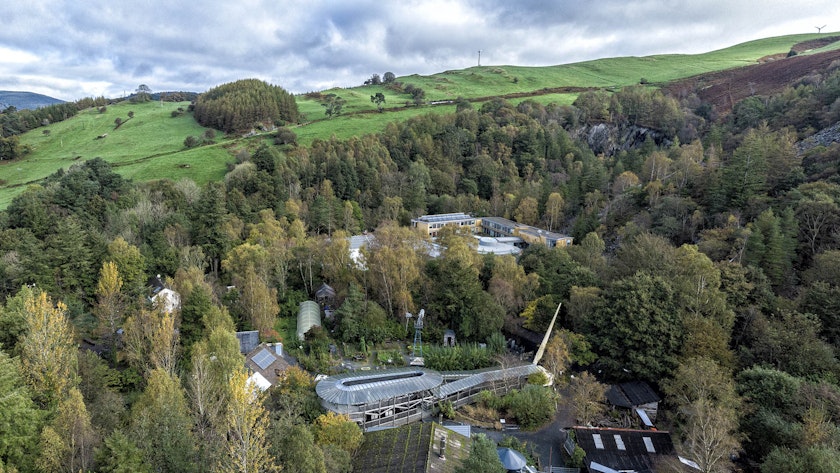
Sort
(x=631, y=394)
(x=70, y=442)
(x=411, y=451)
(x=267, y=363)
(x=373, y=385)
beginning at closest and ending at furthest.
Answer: (x=70, y=442) < (x=411, y=451) < (x=373, y=385) < (x=631, y=394) < (x=267, y=363)

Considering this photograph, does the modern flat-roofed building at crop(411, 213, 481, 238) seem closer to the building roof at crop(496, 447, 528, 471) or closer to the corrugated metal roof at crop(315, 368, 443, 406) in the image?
the corrugated metal roof at crop(315, 368, 443, 406)

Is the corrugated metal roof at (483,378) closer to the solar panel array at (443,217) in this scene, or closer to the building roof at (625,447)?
the building roof at (625,447)

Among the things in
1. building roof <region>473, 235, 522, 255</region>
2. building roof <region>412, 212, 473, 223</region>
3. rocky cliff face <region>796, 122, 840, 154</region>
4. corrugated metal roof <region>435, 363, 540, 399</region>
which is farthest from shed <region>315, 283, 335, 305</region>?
rocky cliff face <region>796, 122, 840, 154</region>

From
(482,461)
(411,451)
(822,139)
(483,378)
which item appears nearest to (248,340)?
(411,451)

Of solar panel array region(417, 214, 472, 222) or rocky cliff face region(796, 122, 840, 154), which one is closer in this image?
rocky cliff face region(796, 122, 840, 154)

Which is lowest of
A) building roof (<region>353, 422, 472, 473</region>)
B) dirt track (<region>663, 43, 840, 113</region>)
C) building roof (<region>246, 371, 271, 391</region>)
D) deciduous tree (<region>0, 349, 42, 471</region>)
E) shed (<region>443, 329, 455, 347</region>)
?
shed (<region>443, 329, 455, 347</region>)

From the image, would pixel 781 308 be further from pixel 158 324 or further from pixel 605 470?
pixel 158 324

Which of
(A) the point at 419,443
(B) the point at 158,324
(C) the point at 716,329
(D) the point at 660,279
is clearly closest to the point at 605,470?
(A) the point at 419,443

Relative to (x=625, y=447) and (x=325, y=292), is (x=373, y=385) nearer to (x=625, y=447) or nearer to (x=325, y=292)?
(x=625, y=447)
